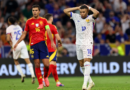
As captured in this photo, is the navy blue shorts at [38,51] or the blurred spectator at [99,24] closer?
the navy blue shorts at [38,51]

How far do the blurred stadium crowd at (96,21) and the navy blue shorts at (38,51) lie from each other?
740 cm

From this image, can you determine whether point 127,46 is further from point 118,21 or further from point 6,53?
point 6,53

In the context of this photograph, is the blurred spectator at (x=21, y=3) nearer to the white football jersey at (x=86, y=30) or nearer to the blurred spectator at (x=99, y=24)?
the blurred spectator at (x=99, y=24)

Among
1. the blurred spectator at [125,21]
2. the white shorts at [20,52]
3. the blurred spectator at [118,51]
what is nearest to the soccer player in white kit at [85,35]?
the white shorts at [20,52]

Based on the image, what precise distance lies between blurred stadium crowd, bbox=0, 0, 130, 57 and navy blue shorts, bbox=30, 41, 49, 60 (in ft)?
24.3

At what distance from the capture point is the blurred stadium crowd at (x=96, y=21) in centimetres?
1686

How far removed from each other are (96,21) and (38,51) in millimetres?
9507

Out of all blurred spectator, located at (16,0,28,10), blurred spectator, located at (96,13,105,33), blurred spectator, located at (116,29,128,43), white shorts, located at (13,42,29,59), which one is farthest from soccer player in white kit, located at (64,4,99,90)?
blurred spectator, located at (16,0,28,10)

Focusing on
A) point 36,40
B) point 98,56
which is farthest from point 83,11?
point 98,56

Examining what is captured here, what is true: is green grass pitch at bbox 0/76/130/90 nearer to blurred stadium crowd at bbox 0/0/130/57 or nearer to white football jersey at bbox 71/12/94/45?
white football jersey at bbox 71/12/94/45

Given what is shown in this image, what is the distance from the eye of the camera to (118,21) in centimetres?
1823

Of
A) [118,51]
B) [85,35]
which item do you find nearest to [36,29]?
[85,35]

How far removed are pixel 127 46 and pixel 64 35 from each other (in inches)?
154

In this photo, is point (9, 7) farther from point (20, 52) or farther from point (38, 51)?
point (38, 51)
